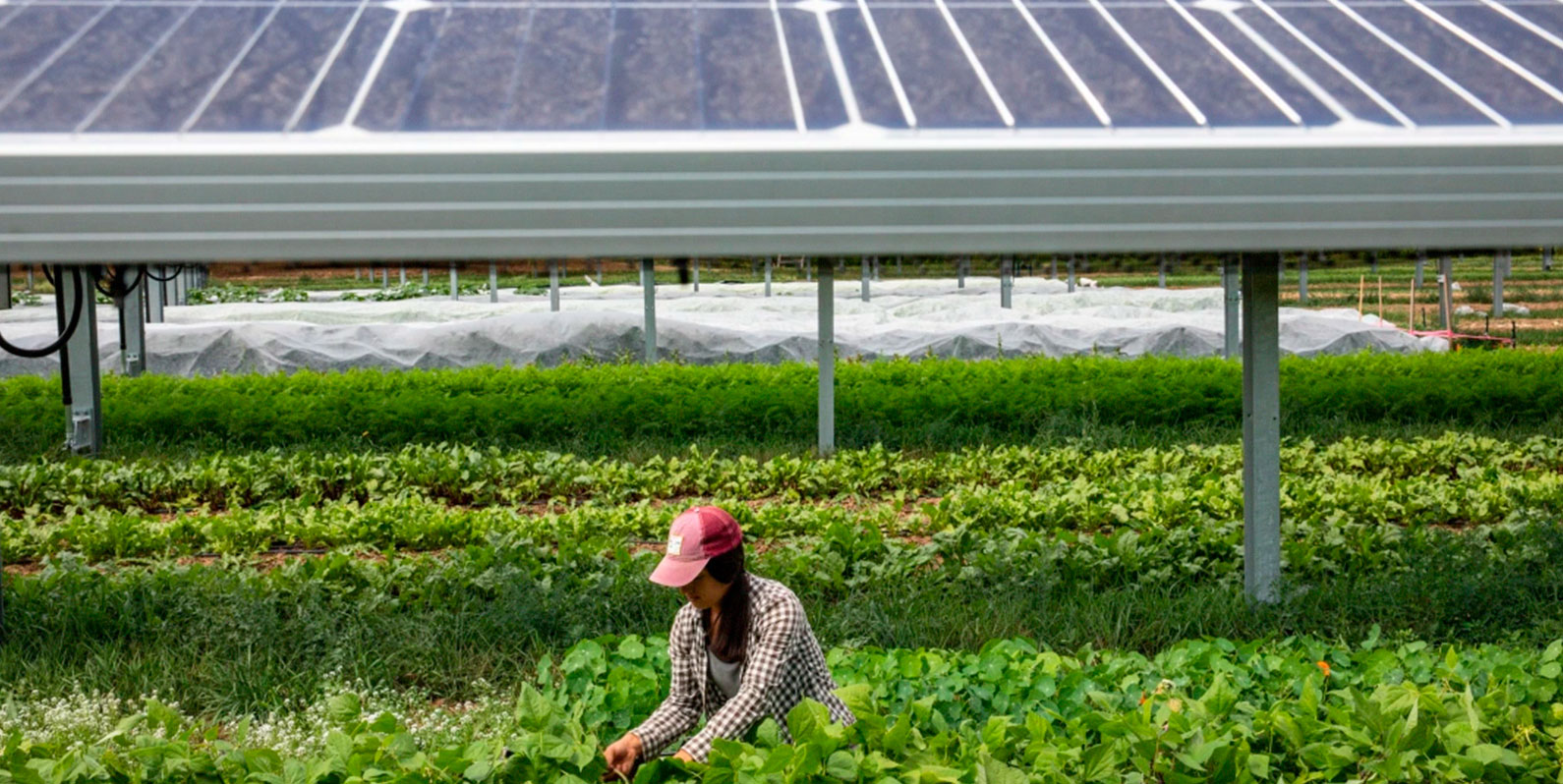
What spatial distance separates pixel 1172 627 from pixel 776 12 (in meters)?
2.85

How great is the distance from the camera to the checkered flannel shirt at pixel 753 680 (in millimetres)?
3246

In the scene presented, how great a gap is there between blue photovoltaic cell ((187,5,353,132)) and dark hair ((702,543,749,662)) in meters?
1.52

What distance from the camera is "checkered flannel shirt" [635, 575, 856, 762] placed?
325 cm

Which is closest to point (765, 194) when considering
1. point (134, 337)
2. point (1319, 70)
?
point (1319, 70)

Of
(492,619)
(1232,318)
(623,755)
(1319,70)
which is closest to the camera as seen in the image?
(623,755)

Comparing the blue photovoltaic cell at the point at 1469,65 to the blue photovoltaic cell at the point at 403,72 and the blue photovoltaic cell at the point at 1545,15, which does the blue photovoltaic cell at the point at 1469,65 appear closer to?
the blue photovoltaic cell at the point at 1545,15

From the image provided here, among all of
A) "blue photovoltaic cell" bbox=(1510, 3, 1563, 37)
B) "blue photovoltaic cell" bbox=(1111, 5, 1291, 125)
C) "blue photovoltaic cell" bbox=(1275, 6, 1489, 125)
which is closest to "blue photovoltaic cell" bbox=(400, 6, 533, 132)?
"blue photovoltaic cell" bbox=(1111, 5, 1291, 125)

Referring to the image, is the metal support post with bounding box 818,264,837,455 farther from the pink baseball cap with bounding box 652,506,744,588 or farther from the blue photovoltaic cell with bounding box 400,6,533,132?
the pink baseball cap with bounding box 652,506,744,588

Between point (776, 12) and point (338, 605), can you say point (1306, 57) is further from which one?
point (338, 605)

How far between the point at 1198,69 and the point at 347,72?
8.04 feet

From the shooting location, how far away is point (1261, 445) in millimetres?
5512

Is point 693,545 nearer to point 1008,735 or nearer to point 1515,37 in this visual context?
point 1008,735

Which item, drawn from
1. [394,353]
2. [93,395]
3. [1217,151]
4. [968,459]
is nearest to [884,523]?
[968,459]

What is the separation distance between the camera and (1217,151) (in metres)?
3.34
